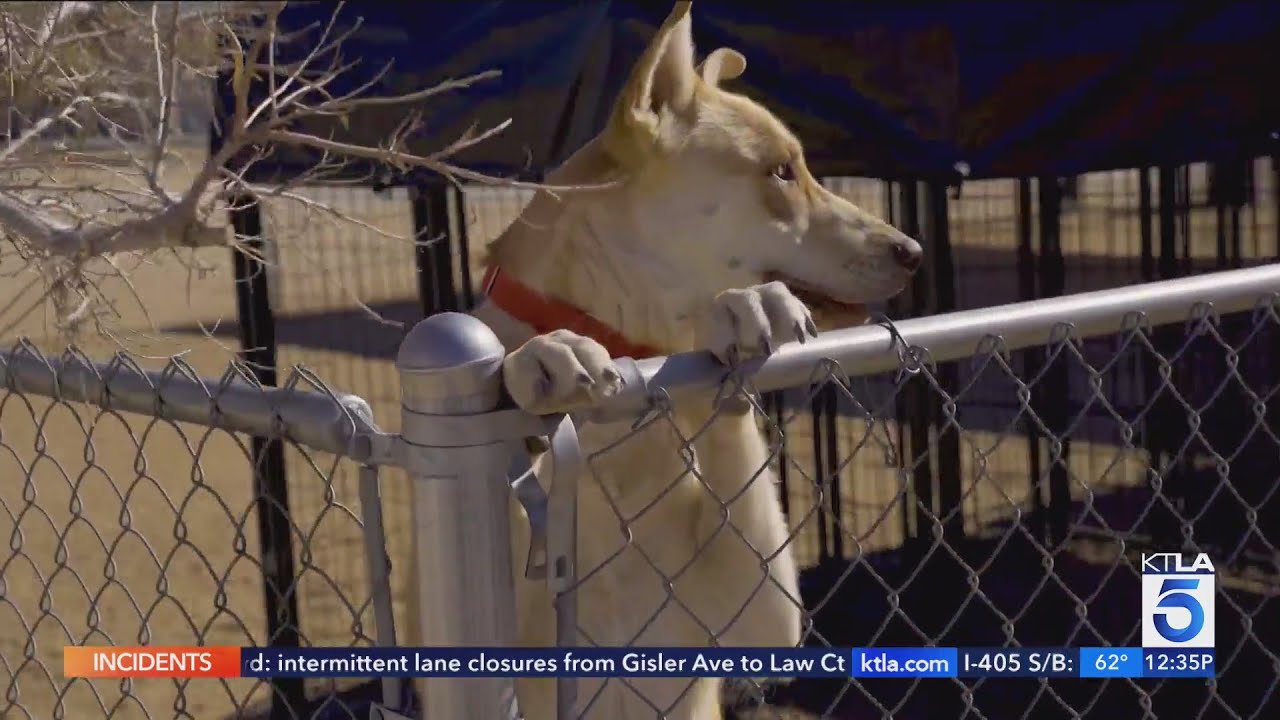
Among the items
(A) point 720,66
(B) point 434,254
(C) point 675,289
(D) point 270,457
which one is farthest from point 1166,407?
(D) point 270,457

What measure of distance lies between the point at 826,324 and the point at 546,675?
1741mm

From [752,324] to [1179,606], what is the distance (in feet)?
3.24

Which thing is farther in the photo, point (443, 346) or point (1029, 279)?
point (1029, 279)

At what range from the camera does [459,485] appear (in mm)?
1336

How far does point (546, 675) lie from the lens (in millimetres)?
1476

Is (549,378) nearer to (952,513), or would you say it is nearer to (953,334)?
(953,334)

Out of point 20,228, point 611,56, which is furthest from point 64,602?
point 20,228

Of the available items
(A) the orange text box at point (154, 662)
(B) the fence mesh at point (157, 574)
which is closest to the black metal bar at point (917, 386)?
(B) the fence mesh at point (157, 574)

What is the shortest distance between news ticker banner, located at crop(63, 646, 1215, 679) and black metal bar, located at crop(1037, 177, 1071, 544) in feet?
9.06

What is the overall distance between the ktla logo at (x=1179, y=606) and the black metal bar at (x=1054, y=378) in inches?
103

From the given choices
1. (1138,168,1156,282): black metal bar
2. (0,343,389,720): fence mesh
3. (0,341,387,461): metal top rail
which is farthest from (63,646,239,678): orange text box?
(1138,168,1156,282): black metal bar

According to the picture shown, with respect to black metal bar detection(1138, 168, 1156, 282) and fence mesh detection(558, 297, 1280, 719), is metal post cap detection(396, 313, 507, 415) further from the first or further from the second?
black metal bar detection(1138, 168, 1156, 282)

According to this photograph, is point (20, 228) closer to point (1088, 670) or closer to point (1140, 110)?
point (1088, 670)

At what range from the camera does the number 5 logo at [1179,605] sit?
215 centimetres
